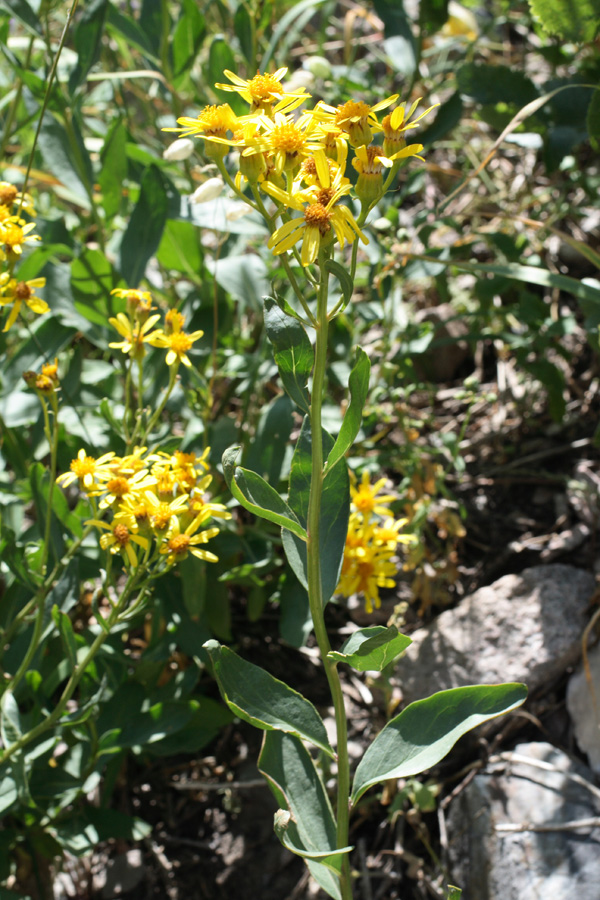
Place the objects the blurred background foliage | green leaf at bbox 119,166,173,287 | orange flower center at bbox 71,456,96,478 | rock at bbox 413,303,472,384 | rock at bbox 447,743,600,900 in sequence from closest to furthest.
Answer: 1. orange flower center at bbox 71,456,96,478
2. rock at bbox 447,743,600,900
3. the blurred background foliage
4. green leaf at bbox 119,166,173,287
5. rock at bbox 413,303,472,384

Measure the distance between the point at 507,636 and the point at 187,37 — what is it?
6.00 ft

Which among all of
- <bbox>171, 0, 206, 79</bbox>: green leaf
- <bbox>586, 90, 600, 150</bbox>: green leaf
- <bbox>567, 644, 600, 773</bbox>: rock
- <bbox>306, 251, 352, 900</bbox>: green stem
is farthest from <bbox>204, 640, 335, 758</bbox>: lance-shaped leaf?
<bbox>171, 0, 206, 79</bbox>: green leaf

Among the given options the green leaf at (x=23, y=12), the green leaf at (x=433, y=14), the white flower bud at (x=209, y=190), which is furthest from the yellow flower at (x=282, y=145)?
the green leaf at (x=433, y=14)

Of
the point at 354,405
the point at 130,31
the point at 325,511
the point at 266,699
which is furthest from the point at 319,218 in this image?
the point at 130,31

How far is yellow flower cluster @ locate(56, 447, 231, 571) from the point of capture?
128cm

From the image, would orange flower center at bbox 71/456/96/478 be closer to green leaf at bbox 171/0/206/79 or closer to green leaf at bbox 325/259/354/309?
green leaf at bbox 325/259/354/309

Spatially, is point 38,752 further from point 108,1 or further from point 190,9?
point 190,9

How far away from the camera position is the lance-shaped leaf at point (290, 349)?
1.12m

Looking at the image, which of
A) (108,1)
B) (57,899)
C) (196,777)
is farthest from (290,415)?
(57,899)

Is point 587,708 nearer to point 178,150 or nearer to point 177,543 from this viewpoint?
point 177,543

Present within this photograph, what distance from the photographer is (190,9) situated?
6.92 feet

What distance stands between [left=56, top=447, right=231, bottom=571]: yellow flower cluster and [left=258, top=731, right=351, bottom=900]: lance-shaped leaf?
36 cm

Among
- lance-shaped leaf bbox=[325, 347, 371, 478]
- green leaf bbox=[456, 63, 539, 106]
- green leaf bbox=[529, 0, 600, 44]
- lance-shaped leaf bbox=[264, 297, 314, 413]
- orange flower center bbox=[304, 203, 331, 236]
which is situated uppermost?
green leaf bbox=[529, 0, 600, 44]

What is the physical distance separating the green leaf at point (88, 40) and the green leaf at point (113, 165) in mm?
139
